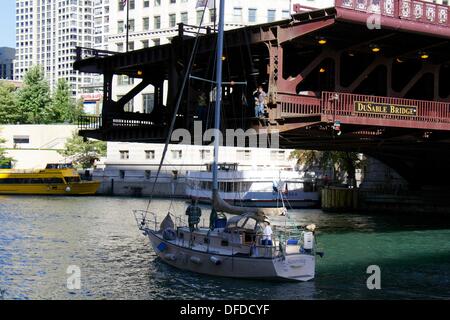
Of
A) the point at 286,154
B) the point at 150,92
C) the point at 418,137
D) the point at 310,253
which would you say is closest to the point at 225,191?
the point at 286,154

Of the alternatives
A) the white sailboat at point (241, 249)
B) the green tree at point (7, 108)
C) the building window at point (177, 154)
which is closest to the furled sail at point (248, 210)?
the white sailboat at point (241, 249)

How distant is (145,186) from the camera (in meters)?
108

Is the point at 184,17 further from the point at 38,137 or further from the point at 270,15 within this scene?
the point at 38,137

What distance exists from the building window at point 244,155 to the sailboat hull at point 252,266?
69590 millimetres

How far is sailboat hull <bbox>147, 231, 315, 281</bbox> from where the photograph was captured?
107 feet

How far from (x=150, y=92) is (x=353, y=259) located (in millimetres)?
72445

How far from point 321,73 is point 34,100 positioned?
113336 mm

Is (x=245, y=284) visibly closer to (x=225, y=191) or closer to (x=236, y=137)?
(x=236, y=137)

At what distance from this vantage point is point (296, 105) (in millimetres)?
43938

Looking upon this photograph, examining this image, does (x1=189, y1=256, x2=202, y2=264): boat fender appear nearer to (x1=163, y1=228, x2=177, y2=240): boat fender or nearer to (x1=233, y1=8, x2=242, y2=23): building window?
(x1=163, y1=228, x2=177, y2=240): boat fender

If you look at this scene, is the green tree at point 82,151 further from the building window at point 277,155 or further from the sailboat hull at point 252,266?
the sailboat hull at point 252,266

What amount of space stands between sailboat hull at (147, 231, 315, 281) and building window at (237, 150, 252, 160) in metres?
69.6

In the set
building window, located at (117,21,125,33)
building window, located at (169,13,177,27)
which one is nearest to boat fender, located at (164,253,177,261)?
building window, located at (169,13,177,27)

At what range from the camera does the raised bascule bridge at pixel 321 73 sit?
42.2 meters
